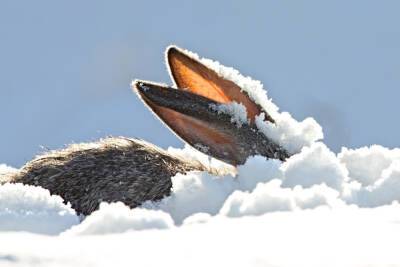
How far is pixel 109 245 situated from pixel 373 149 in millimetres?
3279

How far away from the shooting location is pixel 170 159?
6.10 meters

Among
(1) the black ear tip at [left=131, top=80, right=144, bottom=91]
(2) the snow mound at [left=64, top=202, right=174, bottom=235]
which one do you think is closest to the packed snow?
(2) the snow mound at [left=64, top=202, right=174, bottom=235]

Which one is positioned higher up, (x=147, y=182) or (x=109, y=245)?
(x=147, y=182)

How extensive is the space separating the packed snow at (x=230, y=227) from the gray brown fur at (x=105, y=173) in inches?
79.2

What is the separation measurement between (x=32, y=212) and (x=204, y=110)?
262 centimetres

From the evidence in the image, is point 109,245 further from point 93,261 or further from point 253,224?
point 253,224

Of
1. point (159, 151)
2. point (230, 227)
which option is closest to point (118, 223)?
point (230, 227)

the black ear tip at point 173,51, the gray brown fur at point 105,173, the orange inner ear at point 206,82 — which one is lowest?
the gray brown fur at point 105,173

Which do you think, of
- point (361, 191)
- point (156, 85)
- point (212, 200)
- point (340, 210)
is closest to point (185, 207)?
point (212, 200)

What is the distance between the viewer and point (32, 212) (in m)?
2.83

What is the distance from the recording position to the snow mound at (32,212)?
2.59 meters

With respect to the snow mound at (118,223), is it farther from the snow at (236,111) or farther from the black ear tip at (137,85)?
the snow at (236,111)

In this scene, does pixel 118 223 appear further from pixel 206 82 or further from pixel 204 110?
pixel 206 82

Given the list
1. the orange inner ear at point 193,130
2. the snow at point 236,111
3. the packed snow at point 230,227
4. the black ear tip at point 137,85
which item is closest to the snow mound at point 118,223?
the packed snow at point 230,227
